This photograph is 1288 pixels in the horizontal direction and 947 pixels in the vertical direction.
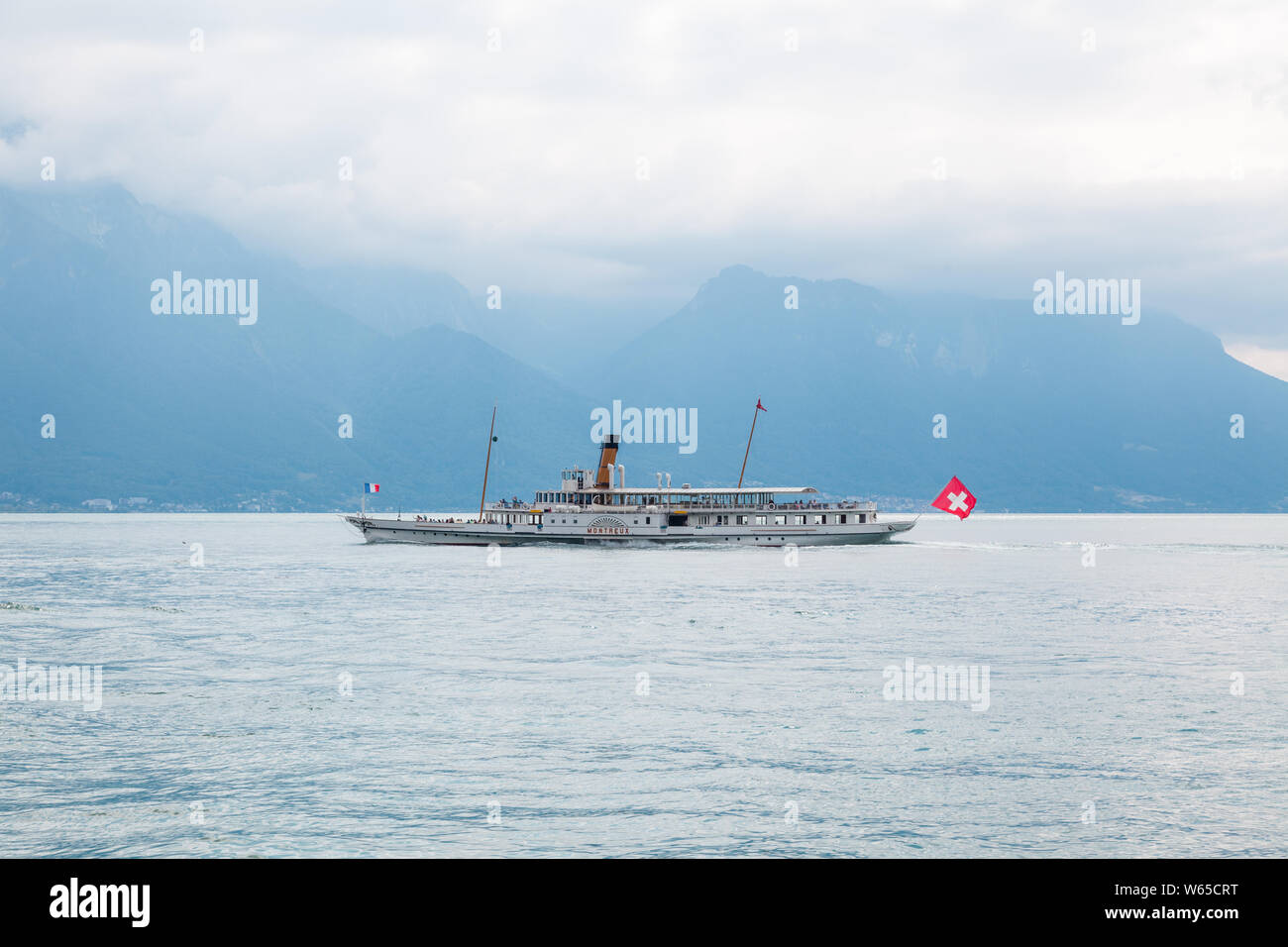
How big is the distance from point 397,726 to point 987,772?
15.0m

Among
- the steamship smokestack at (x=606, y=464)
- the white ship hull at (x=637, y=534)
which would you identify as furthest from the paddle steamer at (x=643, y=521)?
the white ship hull at (x=637, y=534)

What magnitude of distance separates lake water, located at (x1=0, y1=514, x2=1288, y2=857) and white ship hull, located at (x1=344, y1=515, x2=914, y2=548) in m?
61.4

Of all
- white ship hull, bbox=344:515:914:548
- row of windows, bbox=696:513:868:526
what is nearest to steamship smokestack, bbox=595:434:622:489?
white ship hull, bbox=344:515:914:548

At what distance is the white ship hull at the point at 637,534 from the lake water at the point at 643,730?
61359 mm

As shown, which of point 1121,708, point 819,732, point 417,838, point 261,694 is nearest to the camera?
point 417,838

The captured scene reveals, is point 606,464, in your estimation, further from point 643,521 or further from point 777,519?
point 777,519

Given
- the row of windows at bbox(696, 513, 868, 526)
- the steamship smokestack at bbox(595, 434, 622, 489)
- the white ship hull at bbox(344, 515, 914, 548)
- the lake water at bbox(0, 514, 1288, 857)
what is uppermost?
the steamship smokestack at bbox(595, 434, 622, 489)

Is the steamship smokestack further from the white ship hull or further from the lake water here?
the lake water

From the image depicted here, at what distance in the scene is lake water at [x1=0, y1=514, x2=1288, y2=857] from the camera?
68.5 feet

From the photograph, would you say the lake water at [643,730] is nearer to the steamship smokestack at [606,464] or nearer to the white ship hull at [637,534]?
the white ship hull at [637,534]

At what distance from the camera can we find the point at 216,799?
23.0 m

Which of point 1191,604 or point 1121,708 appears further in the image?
point 1191,604
